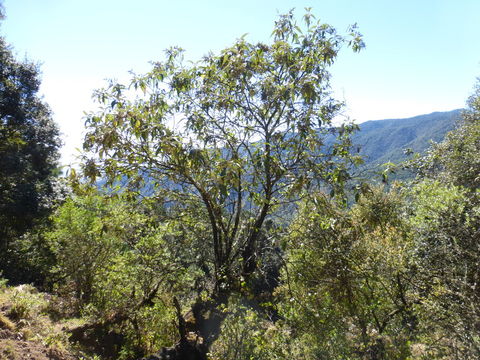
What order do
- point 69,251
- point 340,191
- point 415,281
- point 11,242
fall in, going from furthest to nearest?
point 11,242
point 69,251
point 415,281
point 340,191

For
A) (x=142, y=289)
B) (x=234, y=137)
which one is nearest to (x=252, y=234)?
(x=234, y=137)

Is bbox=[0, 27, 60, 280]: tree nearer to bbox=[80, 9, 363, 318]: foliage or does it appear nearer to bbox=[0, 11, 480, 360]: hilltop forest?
bbox=[0, 11, 480, 360]: hilltop forest

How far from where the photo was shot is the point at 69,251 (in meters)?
11.1

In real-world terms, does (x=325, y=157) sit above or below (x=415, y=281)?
above

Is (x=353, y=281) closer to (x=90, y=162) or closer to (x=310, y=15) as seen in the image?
(x=310, y=15)

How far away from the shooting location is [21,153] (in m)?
16.5

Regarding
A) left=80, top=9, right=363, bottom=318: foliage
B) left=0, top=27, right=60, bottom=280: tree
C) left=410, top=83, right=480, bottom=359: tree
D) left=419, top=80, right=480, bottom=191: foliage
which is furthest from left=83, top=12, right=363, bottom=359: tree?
left=0, top=27, right=60, bottom=280: tree

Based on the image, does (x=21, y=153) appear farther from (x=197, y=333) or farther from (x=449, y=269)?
(x=449, y=269)

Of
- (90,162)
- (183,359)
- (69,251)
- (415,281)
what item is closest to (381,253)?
(415,281)

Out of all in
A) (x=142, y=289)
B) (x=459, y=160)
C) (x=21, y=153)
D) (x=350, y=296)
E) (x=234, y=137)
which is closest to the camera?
(x=234, y=137)

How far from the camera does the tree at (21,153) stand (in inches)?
613

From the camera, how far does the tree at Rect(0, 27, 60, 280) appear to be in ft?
51.1

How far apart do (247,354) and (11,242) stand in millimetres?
17130

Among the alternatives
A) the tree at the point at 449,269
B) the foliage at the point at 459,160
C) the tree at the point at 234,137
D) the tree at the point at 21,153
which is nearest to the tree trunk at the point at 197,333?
the tree at the point at 234,137
